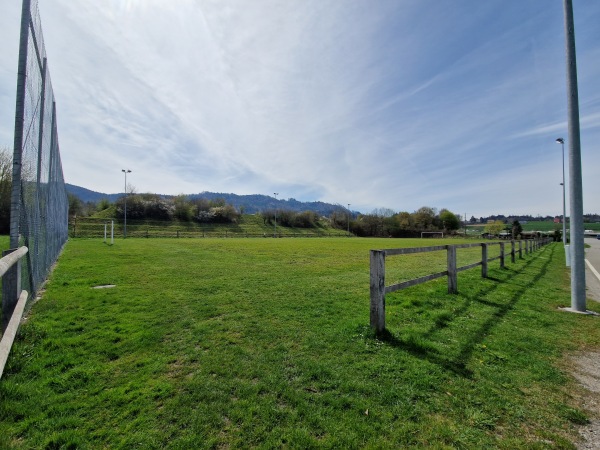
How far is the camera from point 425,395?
2742mm

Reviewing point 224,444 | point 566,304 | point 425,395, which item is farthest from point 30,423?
point 566,304

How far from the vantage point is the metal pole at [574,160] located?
5996 mm

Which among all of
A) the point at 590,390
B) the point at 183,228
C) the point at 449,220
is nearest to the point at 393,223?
the point at 449,220

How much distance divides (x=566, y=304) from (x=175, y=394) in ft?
26.1

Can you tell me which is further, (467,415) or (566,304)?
(566,304)

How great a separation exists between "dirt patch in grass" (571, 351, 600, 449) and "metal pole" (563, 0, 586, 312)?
299 centimetres

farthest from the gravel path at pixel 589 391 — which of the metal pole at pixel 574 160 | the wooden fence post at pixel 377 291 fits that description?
the metal pole at pixel 574 160

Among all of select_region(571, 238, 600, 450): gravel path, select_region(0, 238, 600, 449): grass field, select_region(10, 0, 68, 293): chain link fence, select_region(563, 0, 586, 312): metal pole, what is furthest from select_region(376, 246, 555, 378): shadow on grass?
select_region(10, 0, 68, 293): chain link fence

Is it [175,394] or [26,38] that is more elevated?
[26,38]

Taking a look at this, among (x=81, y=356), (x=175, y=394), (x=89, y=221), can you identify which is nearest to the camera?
(x=175, y=394)

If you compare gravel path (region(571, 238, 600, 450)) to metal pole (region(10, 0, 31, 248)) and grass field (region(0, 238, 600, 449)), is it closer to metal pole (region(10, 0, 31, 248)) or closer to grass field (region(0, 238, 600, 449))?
grass field (region(0, 238, 600, 449))

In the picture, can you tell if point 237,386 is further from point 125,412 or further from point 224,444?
point 125,412

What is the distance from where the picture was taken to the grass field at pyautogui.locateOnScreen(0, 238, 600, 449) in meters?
2.22

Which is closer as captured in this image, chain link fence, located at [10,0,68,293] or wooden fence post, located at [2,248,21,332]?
wooden fence post, located at [2,248,21,332]
